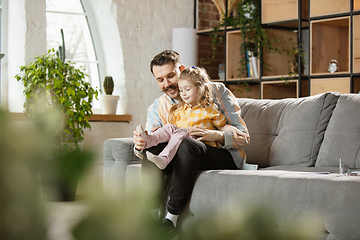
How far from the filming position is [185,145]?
84.0 inches

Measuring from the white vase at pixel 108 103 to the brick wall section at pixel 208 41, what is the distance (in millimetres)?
1112

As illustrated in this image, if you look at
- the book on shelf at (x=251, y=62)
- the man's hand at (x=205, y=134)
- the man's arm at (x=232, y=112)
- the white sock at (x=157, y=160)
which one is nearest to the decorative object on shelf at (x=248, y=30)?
the book on shelf at (x=251, y=62)

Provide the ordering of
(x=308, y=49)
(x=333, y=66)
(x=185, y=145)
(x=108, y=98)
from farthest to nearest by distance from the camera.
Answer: (x=108, y=98) < (x=308, y=49) < (x=333, y=66) < (x=185, y=145)

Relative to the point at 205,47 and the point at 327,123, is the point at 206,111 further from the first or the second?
the point at 205,47

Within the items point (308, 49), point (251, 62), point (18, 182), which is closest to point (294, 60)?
point (308, 49)

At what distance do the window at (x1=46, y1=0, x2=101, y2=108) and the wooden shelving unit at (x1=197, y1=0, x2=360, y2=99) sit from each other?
54.2 inches

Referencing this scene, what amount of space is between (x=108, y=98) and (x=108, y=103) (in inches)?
1.9

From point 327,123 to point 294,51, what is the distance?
183cm

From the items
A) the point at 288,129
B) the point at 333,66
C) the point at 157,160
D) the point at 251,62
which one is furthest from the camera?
the point at 251,62

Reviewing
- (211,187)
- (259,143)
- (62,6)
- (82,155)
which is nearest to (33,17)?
(62,6)

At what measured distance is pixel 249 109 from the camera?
112 inches

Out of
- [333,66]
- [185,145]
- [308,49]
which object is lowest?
[185,145]

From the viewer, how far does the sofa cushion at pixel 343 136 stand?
91.4 inches

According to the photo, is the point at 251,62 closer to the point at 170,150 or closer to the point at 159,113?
the point at 159,113
